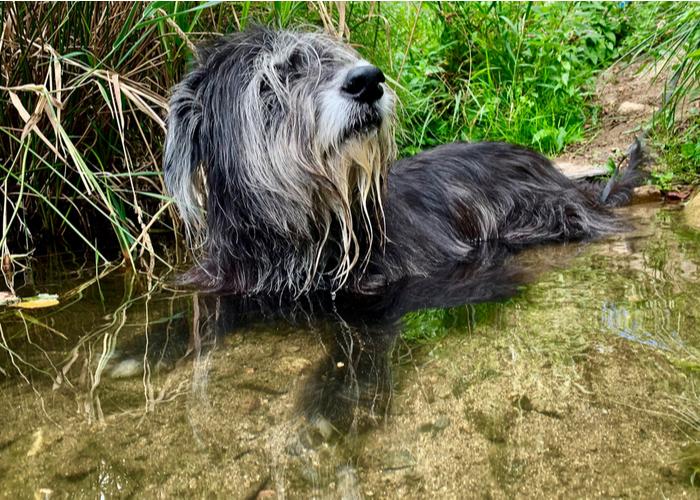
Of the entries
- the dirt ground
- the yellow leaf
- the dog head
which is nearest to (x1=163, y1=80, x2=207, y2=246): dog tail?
the dog head

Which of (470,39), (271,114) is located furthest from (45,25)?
(470,39)

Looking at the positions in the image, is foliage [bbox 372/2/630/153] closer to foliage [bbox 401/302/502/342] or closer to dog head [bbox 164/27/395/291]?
dog head [bbox 164/27/395/291]

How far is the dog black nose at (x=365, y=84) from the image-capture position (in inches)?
91.7

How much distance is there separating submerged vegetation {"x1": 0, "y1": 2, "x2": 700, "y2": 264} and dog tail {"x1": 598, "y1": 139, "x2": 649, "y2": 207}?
216mm

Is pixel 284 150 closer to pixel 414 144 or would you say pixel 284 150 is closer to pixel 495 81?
pixel 414 144

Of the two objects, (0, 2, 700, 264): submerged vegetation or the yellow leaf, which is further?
(0, 2, 700, 264): submerged vegetation

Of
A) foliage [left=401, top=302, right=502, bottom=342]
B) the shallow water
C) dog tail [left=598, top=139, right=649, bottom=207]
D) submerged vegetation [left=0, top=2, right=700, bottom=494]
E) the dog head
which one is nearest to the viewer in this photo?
the shallow water

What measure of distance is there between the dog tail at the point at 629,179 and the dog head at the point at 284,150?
2.46 metres

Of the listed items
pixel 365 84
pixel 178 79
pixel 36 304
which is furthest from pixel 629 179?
pixel 36 304

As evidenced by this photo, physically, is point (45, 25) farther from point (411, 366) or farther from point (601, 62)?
point (601, 62)

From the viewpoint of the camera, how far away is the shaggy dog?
2.48 meters

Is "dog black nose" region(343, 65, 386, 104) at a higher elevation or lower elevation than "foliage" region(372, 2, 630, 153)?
higher

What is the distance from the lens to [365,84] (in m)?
2.33

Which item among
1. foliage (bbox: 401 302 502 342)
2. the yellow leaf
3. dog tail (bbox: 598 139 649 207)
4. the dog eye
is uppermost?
the dog eye
